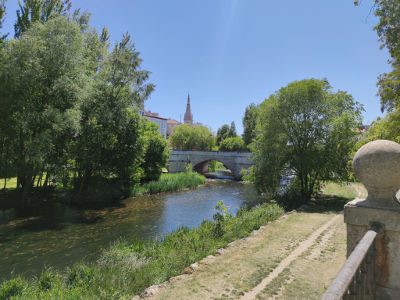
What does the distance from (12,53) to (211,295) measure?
56.8ft

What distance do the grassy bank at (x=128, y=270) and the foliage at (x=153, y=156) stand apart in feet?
63.7

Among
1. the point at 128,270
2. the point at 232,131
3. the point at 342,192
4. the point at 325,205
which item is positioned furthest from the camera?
the point at 232,131

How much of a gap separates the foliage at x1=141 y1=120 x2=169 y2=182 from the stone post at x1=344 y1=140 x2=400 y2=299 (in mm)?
27189

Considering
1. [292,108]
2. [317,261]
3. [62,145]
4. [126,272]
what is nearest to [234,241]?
[317,261]

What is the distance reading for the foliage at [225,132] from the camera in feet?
241

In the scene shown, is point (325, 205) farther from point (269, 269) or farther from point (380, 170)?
point (380, 170)

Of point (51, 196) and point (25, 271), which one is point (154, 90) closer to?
point (51, 196)

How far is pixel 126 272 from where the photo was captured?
7719 mm

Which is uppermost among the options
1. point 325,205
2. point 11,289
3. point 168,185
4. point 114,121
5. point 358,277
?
point 114,121

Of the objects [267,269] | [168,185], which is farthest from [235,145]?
[267,269]

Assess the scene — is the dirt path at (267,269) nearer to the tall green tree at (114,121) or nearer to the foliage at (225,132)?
the tall green tree at (114,121)

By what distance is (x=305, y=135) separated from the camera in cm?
1977

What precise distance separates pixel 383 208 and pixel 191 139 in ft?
199

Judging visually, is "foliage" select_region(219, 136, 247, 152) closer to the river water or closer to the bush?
the river water
